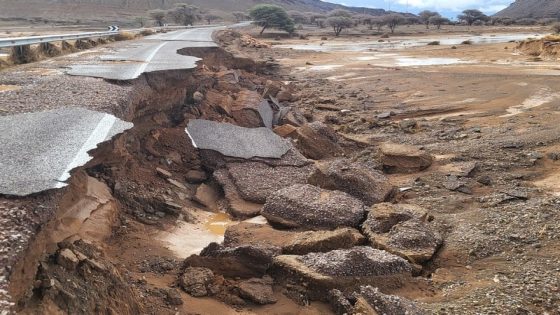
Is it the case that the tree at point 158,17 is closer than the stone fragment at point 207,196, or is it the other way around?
the stone fragment at point 207,196

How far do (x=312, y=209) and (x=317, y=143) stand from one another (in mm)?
3922

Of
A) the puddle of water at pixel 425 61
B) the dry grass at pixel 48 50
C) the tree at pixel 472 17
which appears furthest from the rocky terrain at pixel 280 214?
the tree at pixel 472 17

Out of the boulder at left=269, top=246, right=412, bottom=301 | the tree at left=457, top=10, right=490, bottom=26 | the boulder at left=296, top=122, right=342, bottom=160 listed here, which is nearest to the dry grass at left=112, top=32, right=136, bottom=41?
the boulder at left=296, top=122, right=342, bottom=160

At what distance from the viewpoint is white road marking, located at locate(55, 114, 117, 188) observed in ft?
14.5

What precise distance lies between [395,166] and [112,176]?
5.06 meters

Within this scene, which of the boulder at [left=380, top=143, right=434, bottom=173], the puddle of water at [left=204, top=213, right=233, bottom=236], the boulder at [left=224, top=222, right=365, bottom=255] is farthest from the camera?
the boulder at [left=380, top=143, right=434, bottom=173]

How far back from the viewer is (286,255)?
525 centimetres

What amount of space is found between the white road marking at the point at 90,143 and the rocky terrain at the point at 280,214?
0.12 meters

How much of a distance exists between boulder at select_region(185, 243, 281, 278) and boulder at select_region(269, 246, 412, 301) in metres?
0.13

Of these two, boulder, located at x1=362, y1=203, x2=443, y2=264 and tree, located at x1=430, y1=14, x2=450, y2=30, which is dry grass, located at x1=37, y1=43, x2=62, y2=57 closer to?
boulder, located at x1=362, y1=203, x2=443, y2=264

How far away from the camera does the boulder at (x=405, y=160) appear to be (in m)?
9.05

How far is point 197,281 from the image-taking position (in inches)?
188

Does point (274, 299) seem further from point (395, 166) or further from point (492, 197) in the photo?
point (395, 166)

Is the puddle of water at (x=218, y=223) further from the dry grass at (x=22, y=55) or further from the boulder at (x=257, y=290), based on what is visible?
the dry grass at (x=22, y=55)
